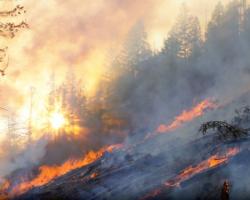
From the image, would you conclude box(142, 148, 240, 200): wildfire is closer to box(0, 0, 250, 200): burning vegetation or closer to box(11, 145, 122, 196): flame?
box(0, 0, 250, 200): burning vegetation

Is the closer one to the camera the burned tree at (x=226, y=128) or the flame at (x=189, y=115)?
the burned tree at (x=226, y=128)

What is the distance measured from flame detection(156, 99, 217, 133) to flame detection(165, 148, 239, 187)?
20.8m

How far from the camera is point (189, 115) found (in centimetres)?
5109

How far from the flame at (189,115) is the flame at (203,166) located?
2084 cm

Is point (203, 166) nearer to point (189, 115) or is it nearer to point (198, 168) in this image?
point (198, 168)

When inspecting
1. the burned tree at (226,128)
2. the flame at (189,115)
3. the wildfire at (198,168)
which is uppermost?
the flame at (189,115)

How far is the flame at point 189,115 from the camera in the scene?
160 feet

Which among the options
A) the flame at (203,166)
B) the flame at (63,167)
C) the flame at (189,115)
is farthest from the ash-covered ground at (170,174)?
the flame at (63,167)

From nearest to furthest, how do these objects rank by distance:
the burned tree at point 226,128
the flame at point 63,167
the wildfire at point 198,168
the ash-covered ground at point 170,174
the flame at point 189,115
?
the burned tree at point 226,128 < the ash-covered ground at point 170,174 < the wildfire at point 198,168 < the flame at point 189,115 < the flame at point 63,167

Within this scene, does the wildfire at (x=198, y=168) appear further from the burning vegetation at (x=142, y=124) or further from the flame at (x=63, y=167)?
the flame at (x=63, y=167)

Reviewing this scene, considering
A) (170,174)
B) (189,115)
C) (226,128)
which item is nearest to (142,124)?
(189,115)

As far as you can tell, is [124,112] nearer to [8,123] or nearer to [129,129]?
[129,129]

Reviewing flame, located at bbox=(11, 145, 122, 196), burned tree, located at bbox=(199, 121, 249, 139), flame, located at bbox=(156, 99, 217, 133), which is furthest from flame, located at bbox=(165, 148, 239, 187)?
flame, located at bbox=(11, 145, 122, 196)

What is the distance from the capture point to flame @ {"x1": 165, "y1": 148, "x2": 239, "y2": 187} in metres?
25.8
